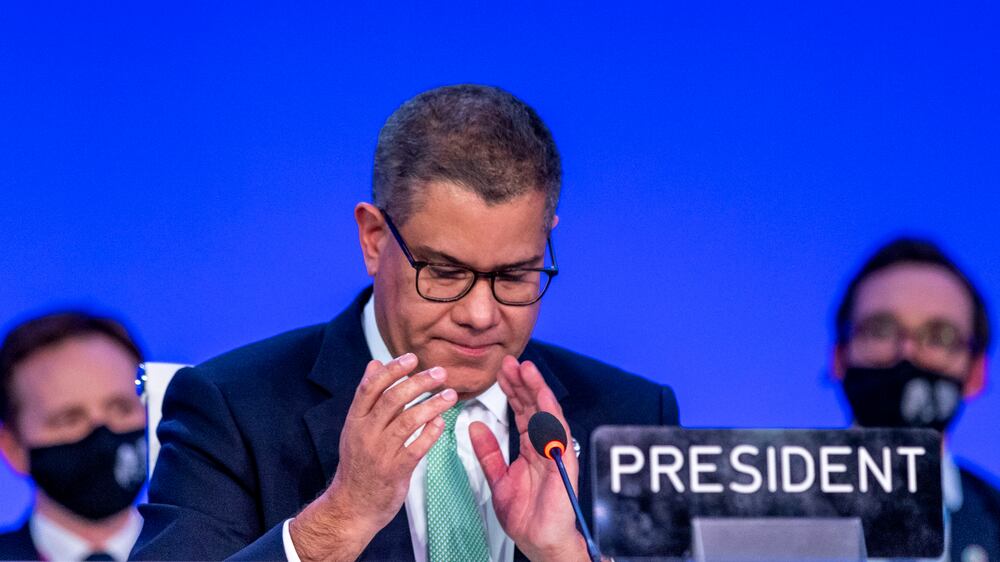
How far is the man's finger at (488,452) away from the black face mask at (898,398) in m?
1.21

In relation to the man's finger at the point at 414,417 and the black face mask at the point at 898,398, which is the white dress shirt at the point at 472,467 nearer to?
the man's finger at the point at 414,417

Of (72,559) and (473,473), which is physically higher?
(473,473)

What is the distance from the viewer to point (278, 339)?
231cm

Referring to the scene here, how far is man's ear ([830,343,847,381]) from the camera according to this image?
9.62 ft

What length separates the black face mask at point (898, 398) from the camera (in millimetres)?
2887

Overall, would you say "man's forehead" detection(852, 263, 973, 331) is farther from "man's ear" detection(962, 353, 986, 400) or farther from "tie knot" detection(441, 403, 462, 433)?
"tie knot" detection(441, 403, 462, 433)

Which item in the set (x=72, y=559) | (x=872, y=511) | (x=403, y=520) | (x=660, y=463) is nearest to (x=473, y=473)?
(x=403, y=520)

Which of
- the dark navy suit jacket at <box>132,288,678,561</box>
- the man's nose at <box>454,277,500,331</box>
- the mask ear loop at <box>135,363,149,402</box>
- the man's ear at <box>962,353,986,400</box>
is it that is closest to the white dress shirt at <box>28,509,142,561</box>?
the mask ear loop at <box>135,363,149,402</box>

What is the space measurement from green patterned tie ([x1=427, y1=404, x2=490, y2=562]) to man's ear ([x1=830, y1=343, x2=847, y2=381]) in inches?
46.4

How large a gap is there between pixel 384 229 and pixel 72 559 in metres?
1.28

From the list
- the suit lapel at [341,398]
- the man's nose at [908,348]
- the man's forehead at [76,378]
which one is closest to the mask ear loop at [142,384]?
the suit lapel at [341,398]

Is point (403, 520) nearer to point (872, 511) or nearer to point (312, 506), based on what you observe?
point (312, 506)

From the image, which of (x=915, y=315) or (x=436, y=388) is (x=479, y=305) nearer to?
(x=436, y=388)

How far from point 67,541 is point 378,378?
1524 millimetres
